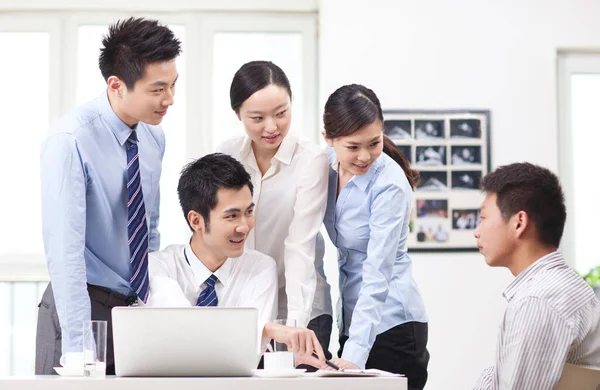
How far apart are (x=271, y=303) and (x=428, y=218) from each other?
2237 millimetres

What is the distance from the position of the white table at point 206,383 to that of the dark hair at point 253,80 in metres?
1.12

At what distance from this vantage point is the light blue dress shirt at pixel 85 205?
2246mm

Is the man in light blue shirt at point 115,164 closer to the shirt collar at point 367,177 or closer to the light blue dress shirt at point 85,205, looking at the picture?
the light blue dress shirt at point 85,205

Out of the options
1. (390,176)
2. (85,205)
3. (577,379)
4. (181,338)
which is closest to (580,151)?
(390,176)

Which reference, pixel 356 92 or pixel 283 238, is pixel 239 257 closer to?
pixel 283 238

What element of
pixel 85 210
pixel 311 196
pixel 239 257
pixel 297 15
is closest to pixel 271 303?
pixel 239 257

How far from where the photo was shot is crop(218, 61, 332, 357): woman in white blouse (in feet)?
8.53

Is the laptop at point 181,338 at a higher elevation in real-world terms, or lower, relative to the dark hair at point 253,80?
lower

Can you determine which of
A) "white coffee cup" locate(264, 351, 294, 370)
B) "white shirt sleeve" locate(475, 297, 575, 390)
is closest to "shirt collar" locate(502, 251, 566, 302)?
"white shirt sleeve" locate(475, 297, 575, 390)

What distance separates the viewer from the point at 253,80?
2.62m

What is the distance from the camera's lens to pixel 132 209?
2.45m

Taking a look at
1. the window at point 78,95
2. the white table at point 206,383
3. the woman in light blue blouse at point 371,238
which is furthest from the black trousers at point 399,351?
the window at point 78,95

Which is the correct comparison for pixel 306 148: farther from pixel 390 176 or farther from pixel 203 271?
pixel 203 271

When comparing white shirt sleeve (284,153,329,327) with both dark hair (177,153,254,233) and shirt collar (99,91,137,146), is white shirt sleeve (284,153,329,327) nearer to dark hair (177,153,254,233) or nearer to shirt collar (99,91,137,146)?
dark hair (177,153,254,233)
